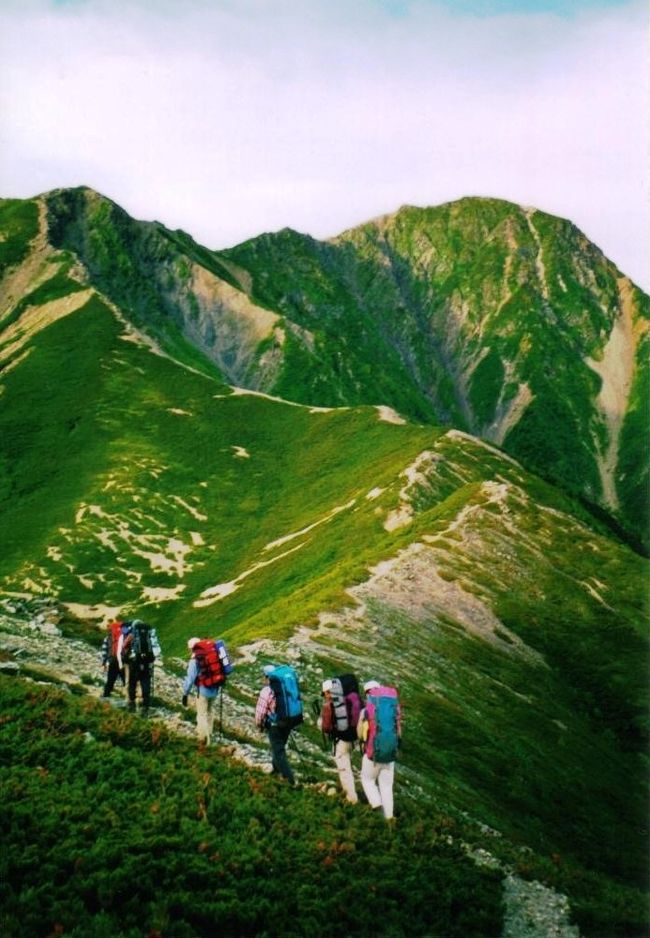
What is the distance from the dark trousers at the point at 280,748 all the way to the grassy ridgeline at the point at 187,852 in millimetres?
679

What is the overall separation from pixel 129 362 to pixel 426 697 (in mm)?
151441

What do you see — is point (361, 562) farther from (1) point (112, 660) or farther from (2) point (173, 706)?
(1) point (112, 660)

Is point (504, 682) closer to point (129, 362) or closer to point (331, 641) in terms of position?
Answer: point (331, 641)

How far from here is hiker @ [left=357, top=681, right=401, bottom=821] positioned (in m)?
20.5

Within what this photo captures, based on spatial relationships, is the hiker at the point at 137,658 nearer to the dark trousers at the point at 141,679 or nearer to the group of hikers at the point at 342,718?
the dark trousers at the point at 141,679

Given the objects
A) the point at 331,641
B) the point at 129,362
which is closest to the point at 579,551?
the point at 331,641

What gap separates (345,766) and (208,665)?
5.24 m

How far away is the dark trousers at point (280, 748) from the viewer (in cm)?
2164

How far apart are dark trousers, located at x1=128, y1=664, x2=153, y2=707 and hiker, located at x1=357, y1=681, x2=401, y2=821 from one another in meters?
8.85

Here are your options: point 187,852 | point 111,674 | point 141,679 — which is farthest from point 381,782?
point 111,674

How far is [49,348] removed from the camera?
185000 mm

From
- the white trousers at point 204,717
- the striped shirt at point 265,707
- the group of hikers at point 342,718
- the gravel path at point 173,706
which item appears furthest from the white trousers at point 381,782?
the white trousers at point 204,717

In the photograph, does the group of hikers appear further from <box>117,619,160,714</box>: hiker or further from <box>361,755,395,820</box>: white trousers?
<box>117,619,160,714</box>: hiker

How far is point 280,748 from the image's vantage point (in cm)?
2222
